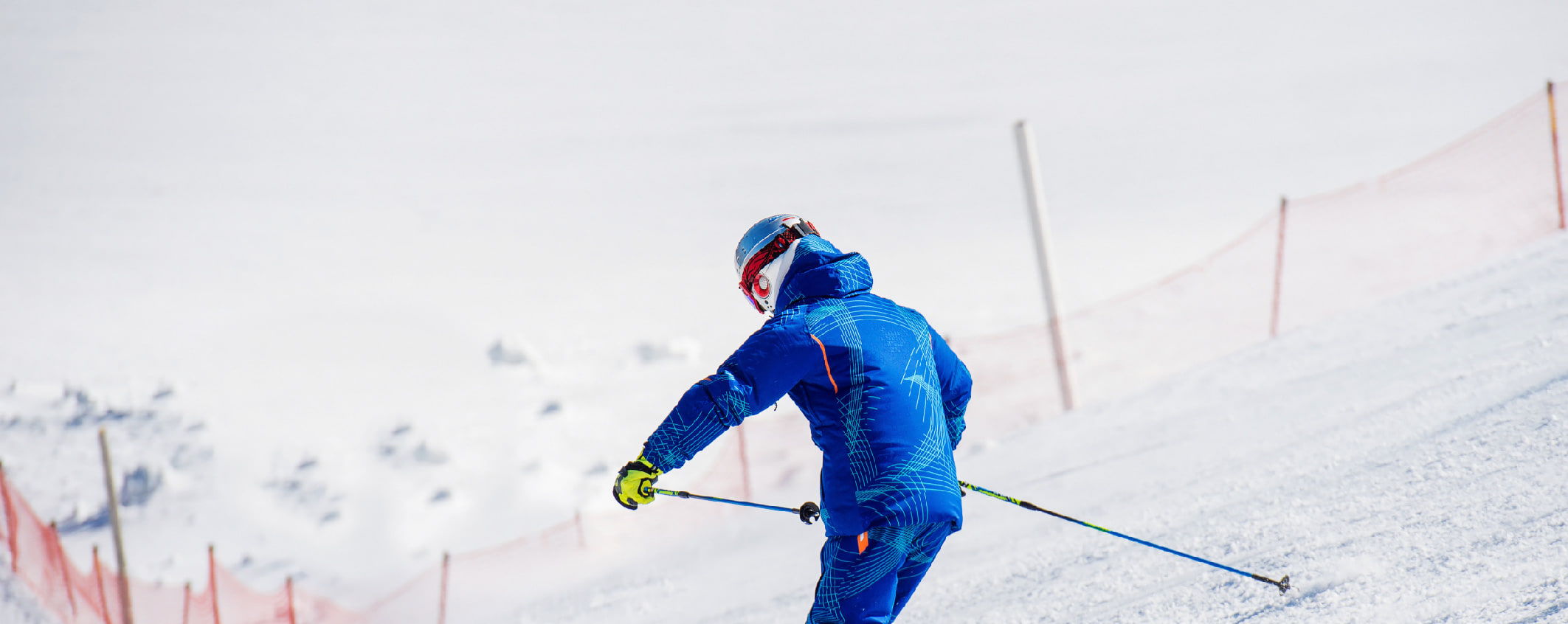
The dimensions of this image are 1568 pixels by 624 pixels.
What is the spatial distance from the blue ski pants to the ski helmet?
24.2 inches

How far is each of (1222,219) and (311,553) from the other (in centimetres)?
2876

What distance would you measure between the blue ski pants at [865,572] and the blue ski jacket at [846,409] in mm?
27

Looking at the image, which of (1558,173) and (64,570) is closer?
(1558,173)

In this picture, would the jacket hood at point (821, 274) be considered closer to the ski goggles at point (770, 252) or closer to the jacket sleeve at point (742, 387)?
the ski goggles at point (770, 252)

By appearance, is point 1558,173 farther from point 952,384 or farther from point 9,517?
point 9,517

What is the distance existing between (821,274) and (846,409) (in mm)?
345

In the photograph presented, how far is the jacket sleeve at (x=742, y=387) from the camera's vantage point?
7.75 ft

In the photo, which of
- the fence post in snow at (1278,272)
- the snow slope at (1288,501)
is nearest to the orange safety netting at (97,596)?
the snow slope at (1288,501)

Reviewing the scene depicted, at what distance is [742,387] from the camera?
2365 millimetres

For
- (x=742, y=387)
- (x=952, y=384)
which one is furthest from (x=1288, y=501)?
(x=742, y=387)

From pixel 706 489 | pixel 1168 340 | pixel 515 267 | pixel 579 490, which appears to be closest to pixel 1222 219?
pixel 515 267

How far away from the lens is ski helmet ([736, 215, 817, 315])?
2.69 m

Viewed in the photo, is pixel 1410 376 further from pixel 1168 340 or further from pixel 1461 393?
pixel 1168 340

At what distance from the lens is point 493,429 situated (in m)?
21.3
